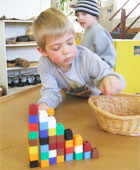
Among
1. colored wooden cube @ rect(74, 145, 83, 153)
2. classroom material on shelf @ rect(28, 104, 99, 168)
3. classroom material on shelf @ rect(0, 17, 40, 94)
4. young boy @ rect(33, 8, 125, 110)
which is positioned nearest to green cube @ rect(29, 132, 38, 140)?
classroom material on shelf @ rect(28, 104, 99, 168)

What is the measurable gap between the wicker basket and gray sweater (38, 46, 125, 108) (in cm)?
12

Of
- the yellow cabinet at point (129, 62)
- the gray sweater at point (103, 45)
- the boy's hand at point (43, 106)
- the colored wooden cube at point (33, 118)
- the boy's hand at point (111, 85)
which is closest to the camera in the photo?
the colored wooden cube at point (33, 118)

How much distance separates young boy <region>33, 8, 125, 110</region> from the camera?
2.53 ft

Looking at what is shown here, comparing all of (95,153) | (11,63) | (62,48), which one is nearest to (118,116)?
(95,153)

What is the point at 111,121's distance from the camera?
0.62 m

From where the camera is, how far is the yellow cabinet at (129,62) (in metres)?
2.06

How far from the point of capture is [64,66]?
→ 0.97 meters

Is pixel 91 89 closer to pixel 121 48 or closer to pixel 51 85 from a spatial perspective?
pixel 51 85

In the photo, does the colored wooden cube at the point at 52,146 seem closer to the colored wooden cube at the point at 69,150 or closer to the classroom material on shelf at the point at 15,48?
the colored wooden cube at the point at 69,150

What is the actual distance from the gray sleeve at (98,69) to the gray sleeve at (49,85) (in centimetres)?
17

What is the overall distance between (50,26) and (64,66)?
0.23m

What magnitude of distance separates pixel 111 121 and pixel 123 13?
4.70 m

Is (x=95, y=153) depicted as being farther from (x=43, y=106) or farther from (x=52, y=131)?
(x=43, y=106)

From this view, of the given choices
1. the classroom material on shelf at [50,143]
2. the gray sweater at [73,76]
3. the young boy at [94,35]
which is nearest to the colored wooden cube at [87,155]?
the classroom material on shelf at [50,143]
